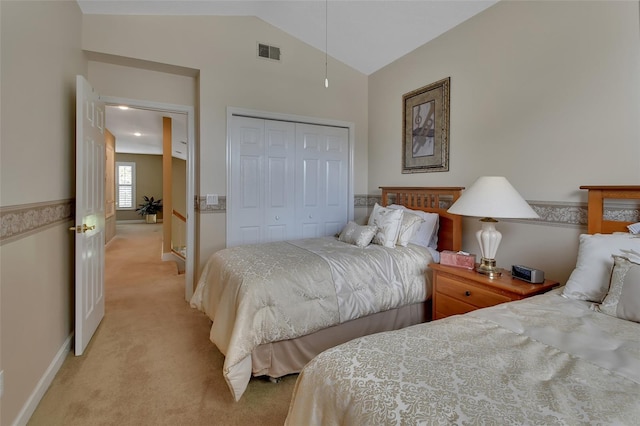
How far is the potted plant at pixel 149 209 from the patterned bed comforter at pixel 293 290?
1006cm

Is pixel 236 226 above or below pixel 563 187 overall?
below

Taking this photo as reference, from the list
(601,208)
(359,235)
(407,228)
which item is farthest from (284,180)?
(601,208)

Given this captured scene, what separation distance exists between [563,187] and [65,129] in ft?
12.4

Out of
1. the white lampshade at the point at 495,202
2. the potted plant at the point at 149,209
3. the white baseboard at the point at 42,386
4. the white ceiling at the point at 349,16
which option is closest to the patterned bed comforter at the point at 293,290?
the white lampshade at the point at 495,202

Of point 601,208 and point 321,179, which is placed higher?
point 321,179

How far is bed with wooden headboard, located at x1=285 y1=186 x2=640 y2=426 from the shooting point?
2.50 ft

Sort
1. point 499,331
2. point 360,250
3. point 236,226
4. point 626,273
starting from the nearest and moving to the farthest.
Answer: point 499,331 < point 626,273 < point 360,250 < point 236,226

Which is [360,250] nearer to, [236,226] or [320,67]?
[236,226]

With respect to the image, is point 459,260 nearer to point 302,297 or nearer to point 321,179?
point 302,297

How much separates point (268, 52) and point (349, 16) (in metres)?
1.02

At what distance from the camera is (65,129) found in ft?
8.08

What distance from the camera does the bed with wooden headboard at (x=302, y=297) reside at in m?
1.94

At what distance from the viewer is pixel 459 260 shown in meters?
2.40

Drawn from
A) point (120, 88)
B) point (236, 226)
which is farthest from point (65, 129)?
point (236, 226)
